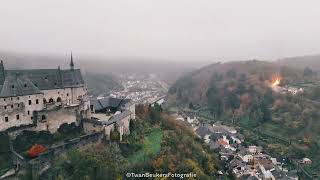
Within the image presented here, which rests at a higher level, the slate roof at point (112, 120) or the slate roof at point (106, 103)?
the slate roof at point (106, 103)

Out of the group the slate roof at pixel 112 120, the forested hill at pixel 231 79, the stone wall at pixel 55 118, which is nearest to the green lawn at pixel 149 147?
the slate roof at pixel 112 120

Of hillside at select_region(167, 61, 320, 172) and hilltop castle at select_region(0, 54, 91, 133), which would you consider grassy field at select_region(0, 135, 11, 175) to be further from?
hillside at select_region(167, 61, 320, 172)

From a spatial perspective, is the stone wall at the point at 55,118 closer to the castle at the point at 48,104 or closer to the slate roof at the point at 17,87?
the castle at the point at 48,104

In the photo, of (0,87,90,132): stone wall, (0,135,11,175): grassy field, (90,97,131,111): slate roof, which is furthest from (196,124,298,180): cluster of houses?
(0,135,11,175): grassy field

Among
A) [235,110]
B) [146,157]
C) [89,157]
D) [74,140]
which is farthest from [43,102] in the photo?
[235,110]

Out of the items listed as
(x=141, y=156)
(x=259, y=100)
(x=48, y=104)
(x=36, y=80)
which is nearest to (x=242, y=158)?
(x=141, y=156)

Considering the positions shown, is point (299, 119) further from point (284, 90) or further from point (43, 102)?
point (43, 102)

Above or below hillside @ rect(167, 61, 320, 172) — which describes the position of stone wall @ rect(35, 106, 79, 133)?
above
